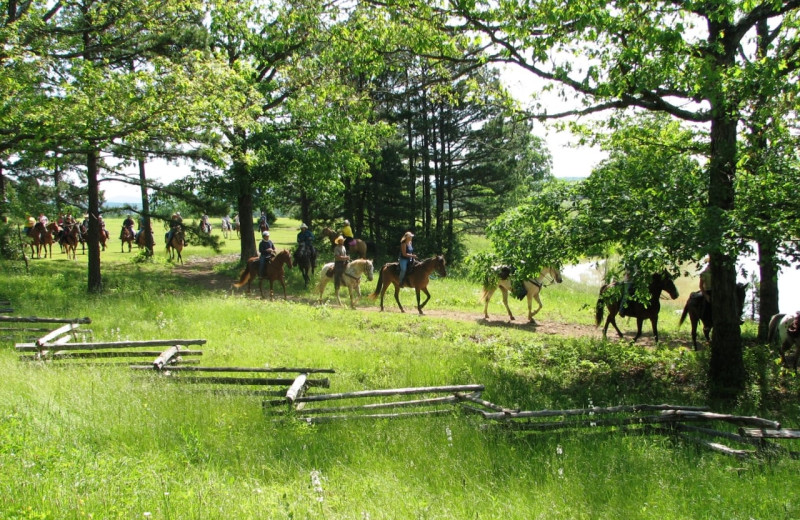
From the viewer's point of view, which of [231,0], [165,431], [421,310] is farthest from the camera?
[231,0]

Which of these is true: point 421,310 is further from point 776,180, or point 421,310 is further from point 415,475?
point 415,475

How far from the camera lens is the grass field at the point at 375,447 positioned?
15.2 feet

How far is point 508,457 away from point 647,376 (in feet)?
17.9

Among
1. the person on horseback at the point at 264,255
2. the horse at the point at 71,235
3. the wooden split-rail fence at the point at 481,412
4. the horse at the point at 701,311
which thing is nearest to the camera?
the wooden split-rail fence at the point at 481,412

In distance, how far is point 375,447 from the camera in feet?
19.9

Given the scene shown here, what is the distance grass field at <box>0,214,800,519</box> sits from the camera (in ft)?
15.2

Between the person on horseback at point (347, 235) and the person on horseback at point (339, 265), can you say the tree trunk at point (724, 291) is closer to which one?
the person on horseback at point (339, 265)

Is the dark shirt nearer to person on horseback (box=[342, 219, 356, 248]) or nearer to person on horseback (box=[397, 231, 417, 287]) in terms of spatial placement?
person on horseback (box=[342, 219, 356, 248])

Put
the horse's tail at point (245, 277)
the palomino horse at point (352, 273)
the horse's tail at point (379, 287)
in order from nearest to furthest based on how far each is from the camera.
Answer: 1. the horse's tail at point (379, 287)
2. the palomino horse at point (352, 273)
3. the horse's tail at point (245, 277)

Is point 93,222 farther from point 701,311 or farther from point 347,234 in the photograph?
point 701,311

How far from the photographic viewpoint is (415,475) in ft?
17.9

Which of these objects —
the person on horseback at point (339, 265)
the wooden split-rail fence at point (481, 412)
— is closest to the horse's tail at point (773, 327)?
the wooden split-rail fence at point (481, 412)

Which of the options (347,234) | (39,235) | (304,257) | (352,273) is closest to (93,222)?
(304,257)

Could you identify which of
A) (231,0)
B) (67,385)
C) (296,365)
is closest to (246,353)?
(296,365)
